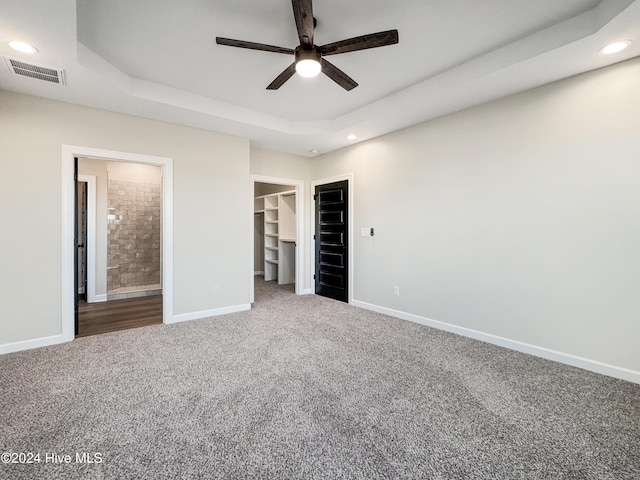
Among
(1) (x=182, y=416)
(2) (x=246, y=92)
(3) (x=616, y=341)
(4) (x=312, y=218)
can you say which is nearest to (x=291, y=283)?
(4) (x=312, y=218)

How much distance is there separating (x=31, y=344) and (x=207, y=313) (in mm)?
1790

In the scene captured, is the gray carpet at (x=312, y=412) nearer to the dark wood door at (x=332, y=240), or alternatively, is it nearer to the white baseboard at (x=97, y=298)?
the dark wood door at (x=332, y=240)

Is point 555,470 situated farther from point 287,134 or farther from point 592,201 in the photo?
point 287,134

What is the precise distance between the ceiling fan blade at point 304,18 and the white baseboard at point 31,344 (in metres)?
3.84

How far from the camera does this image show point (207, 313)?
13.6 ft

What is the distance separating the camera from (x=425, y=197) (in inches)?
151

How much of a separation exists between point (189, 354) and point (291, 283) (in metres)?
3.91

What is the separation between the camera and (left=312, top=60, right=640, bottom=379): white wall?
245 cm

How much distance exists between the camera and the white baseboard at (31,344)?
2917mm

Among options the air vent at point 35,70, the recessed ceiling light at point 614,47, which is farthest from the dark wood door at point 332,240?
the air vent at point 35,70

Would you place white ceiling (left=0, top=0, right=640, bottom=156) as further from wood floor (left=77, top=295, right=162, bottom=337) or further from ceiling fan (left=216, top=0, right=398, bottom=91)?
wood floor (left=77, top=295, right=162, bottom=337)

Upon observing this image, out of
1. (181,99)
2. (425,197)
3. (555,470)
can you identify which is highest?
(181,99)

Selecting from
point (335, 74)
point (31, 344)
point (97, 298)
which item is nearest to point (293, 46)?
point (335, 74)

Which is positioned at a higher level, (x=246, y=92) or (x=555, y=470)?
(x=246, y=92)
